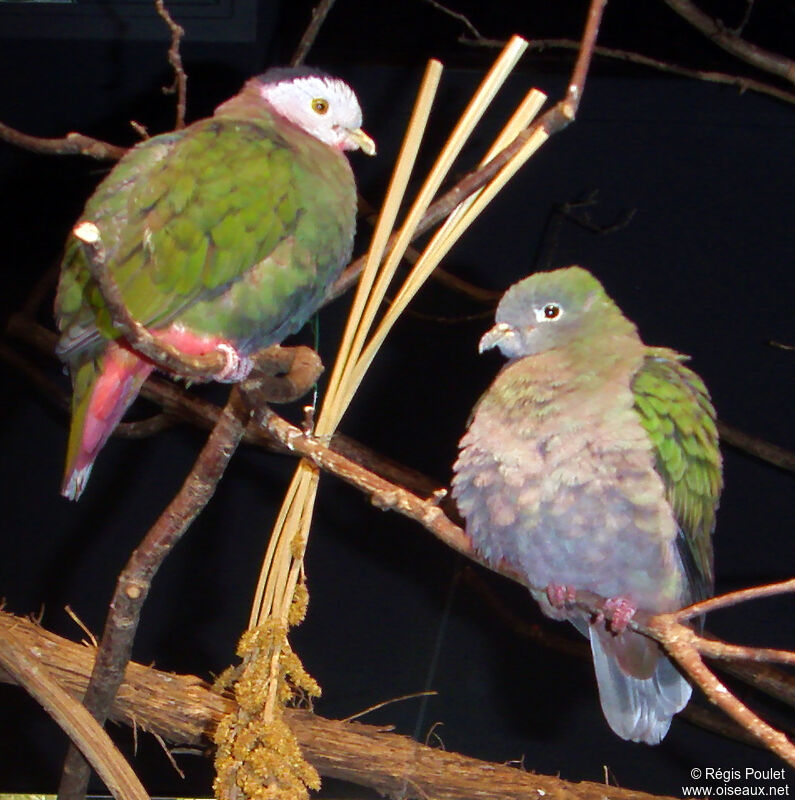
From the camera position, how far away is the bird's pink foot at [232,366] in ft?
2.73

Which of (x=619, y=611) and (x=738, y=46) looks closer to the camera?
(x=619, y=611)

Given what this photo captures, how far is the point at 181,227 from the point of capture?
876 millimetres

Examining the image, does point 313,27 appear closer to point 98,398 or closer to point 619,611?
point 98,398

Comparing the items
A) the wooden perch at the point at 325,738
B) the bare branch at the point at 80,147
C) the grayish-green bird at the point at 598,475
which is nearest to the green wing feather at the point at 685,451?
→ the grayish-green bird at the point at 598,475

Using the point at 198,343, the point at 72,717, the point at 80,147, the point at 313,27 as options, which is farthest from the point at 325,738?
the point at 313,27

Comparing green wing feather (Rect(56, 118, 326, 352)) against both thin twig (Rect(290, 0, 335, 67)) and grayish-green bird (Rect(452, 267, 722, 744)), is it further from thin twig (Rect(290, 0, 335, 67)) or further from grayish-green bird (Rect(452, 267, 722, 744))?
thin twig (Rect(290, 0, 335, 67))

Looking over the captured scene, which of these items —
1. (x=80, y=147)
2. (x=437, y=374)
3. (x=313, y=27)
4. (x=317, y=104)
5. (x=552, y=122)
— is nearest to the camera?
(x=552, y=122)

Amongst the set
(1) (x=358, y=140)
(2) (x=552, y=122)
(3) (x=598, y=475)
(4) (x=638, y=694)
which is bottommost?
(4) (x=638, y=694)

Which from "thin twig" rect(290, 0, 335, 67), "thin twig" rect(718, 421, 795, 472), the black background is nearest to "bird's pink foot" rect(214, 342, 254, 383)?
"thin twig" rect(290, 0, 335, 67)

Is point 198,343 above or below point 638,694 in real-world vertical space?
above

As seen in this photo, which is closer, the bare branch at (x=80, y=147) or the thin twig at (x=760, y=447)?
the bare branch at (x=80, y=147)

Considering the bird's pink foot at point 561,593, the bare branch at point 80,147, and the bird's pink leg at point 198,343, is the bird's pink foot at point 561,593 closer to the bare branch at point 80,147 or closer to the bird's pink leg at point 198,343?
the bird's pink leg at point 198,343

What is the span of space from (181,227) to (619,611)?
54 centimetres

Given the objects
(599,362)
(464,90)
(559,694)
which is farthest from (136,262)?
(559,694)
